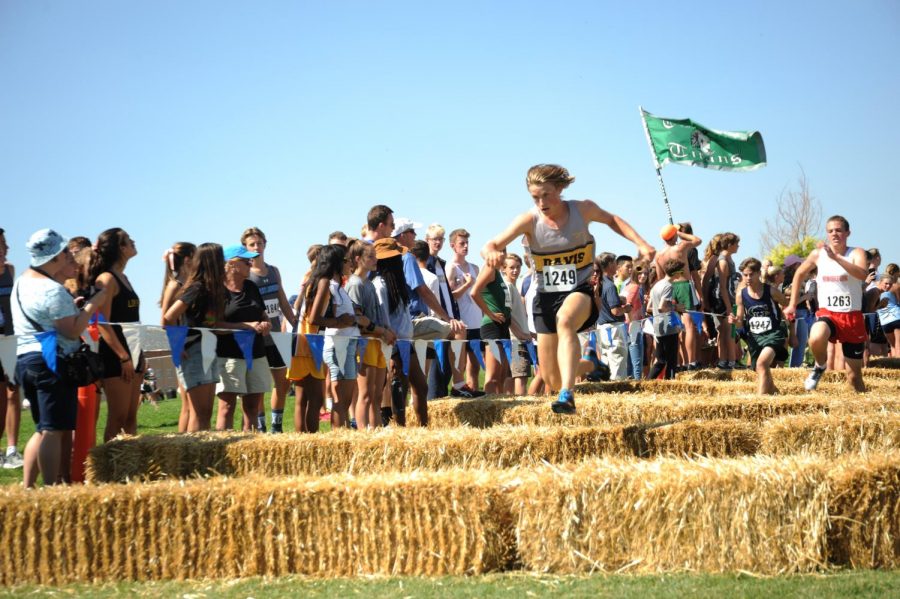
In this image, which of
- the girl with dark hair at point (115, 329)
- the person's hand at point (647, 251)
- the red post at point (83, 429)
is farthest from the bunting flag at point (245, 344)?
the person's hand at point (647, 251)

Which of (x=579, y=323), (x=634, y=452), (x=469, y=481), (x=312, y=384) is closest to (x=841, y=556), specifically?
(x=469, y=481)

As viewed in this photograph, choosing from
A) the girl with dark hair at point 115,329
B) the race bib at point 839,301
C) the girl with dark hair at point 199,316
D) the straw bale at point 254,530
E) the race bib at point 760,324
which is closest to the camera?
the straw bale at point 254,530

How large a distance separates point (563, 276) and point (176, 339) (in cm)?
332

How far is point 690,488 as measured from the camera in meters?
5.00

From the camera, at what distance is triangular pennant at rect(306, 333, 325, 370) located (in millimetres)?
9242

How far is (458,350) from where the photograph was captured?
39.1ft

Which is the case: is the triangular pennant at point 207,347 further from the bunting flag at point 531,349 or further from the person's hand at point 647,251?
the bunting flag at point 531,349

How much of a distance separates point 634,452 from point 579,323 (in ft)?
4.26

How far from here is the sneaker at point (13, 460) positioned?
31.2 ft

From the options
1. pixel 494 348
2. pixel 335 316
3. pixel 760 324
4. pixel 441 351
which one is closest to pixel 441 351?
pixel 441 351

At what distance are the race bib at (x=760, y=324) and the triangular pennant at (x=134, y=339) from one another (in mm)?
7212

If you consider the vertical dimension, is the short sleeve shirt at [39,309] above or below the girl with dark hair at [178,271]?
below

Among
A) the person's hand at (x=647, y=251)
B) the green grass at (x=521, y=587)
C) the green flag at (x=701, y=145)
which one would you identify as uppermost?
the green flag at (x=701, y=145)

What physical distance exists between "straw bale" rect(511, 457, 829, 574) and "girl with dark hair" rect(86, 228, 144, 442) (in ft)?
13.7
